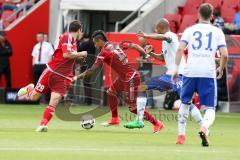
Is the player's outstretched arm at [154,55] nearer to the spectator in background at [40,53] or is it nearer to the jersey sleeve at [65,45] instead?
the jersey sleeve at [65,45]

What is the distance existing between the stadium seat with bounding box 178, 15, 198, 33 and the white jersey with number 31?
14533 millimetres

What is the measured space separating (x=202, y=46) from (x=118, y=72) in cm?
486

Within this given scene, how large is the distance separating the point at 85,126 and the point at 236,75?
9.52 metres

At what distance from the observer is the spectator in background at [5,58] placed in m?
30.3

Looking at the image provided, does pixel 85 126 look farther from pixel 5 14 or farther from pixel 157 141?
pixel 5 14

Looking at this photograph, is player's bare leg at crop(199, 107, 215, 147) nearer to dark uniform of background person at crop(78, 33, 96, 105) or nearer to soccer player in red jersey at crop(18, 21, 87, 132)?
soccer player in red jersey at crop(18, 21, 87, 132)

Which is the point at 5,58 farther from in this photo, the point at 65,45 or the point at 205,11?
the point at 205,11

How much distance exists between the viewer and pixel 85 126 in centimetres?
1819

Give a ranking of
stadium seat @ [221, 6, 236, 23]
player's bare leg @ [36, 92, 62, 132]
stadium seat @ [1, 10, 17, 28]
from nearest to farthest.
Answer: player's bare leg @ [36, 92, 62, 132] < stadium seat @ [221, 6, 236, 23] < stadium seat @ [1, 10, 17, 28]

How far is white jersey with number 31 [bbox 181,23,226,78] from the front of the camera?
14.4m

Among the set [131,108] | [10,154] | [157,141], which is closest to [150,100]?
[131,108]

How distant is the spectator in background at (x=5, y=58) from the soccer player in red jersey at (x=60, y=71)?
39.8ft

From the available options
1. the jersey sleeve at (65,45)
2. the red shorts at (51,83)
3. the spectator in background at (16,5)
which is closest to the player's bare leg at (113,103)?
the red shorts at (51,83)

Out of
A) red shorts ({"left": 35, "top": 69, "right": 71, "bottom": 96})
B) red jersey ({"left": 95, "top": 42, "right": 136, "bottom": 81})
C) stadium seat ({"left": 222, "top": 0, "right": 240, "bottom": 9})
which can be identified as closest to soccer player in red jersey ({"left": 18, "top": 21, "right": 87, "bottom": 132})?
red shorts ({"left": 35, "top": 69, "right": 71, "bottom": 96})
